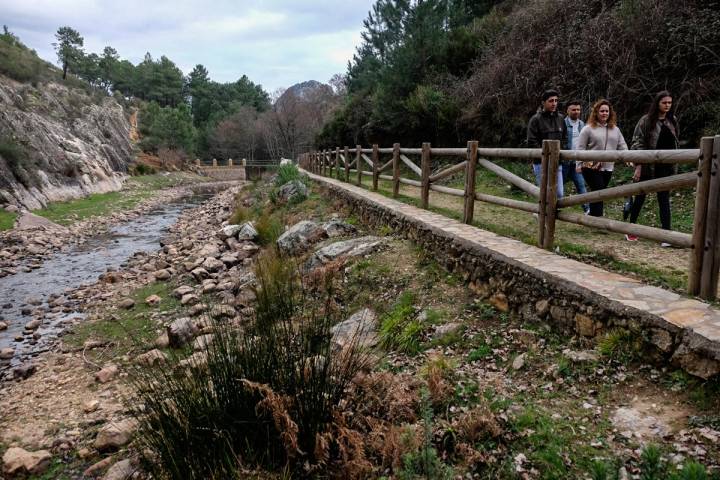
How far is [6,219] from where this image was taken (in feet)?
46.6

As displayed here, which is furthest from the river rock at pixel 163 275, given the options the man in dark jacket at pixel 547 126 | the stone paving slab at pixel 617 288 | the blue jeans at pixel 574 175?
the blue jeans at pixel 574 175

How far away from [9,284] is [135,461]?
8.01m

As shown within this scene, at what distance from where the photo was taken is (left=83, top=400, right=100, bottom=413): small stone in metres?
4.45

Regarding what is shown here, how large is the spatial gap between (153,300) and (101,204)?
15488mm

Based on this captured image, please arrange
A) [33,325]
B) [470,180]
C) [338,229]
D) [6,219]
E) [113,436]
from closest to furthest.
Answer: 1. [113,436]
2. [470,180]
3. [33,325]
4. [338,229]
5. [6,219]

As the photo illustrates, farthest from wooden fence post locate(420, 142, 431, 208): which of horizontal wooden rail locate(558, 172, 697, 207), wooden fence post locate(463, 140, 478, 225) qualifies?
horizontal wooden rail locate(558, 172, 697, 207)

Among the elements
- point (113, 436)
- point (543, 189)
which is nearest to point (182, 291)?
point (113, 436)

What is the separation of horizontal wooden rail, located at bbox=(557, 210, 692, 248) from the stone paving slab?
36 centimetres

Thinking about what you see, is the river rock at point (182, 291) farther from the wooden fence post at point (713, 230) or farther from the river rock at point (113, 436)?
the wooden fence post at point (713, 230)

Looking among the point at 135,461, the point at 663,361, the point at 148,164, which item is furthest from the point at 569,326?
the point at 148,164

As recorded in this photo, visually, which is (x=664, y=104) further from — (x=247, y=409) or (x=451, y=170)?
(x=247, y=409)

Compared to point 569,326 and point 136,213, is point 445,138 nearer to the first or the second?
point 569,326

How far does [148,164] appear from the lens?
41.4m

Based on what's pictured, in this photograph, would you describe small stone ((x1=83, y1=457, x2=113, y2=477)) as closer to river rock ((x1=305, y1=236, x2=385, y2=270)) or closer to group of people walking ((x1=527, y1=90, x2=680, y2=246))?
river rock ((x1=305, y1=236, x2=385, y2=270))
